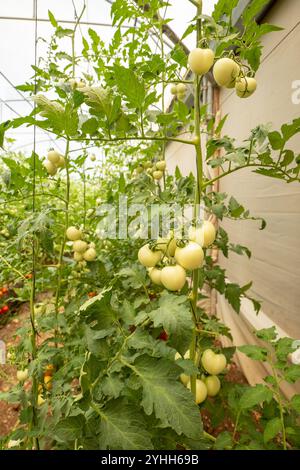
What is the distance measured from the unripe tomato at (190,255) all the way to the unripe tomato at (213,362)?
296 millimetres

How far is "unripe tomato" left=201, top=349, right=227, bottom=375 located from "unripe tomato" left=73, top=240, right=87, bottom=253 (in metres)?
0.56

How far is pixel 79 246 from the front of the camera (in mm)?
1057

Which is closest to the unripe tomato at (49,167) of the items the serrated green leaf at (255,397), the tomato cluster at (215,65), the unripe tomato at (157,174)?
the unripe tomato at (157,174)

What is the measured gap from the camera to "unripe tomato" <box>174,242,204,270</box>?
572 mm

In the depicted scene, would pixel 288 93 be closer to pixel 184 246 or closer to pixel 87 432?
pixel 184 246

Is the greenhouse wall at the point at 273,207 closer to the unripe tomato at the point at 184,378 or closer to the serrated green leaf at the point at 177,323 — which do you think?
the unripe tomato at the point at 184,378

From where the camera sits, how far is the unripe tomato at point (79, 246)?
1052 millimetres

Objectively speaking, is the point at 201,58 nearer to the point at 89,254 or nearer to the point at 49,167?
the point at 49,167

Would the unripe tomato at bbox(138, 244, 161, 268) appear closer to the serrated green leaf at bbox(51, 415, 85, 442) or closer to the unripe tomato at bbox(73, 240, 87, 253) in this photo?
the serrated green leaf at bbox(51, 415, 85, 442)

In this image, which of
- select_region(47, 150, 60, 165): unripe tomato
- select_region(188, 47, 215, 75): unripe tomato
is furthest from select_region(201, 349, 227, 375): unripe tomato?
select_region(47, 150, 60, 165): unripe tomato

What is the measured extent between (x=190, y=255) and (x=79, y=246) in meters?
0.59

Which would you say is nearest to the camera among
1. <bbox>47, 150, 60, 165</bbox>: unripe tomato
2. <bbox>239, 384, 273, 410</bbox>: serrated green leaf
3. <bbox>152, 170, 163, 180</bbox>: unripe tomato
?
<bbox>239, 384, 273, 410</bbox>: serrated green leaf
